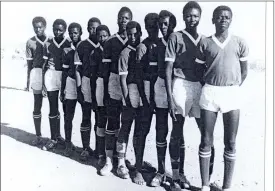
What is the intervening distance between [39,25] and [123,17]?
1.43 meters

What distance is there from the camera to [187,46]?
333 centimetres

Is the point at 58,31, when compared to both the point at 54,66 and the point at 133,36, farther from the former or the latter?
the point at 133,36

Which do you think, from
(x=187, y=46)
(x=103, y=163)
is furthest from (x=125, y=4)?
(x=103, y=163)

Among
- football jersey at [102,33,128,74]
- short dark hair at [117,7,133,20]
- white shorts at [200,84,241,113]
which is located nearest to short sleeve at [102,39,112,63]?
football jersey at [102,33,128,74]

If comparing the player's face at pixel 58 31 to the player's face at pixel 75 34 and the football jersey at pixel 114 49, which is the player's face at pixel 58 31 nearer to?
the player's face at pixel 75 34

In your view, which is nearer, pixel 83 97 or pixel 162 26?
pixel 162 26

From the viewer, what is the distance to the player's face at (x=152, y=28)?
347cm

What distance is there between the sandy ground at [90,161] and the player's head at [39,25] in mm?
1005

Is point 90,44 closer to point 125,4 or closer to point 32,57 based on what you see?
point 125,4

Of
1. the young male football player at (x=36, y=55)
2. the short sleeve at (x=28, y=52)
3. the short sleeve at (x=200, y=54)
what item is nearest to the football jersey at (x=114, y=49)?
the short sleeve at (x=200, y=54)

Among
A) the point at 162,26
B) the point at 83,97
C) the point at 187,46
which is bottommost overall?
the point at 83,97

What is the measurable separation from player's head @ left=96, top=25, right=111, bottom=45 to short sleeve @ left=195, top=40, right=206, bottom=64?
1133 mm

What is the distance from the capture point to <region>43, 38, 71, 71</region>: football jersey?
436cm

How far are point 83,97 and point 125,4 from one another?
4.05 ft
